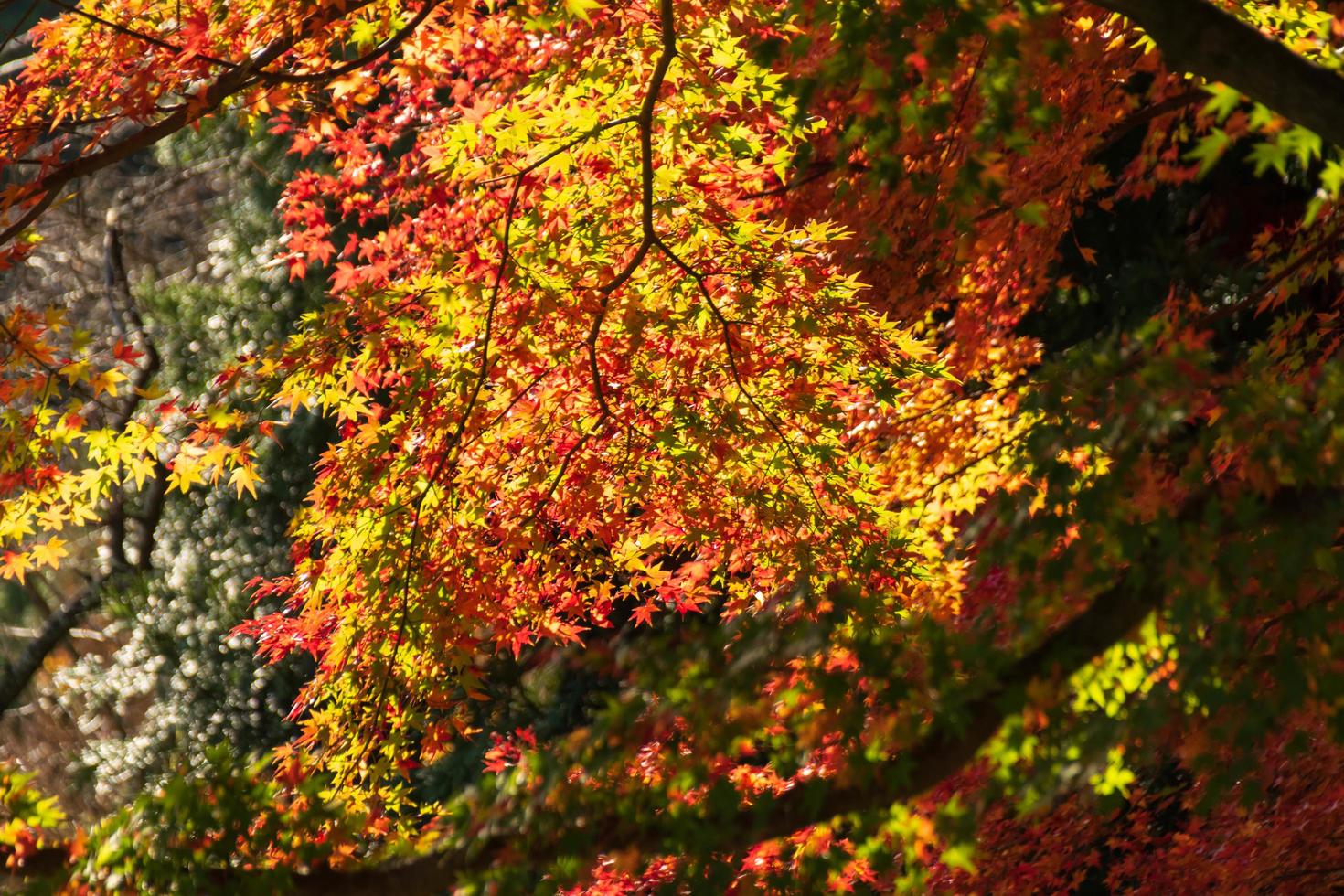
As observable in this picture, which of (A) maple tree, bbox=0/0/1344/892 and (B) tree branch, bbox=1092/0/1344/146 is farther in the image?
(A) maple tree, bbox=0/0/1344/892

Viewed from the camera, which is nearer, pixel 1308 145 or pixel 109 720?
pixel 1308 145

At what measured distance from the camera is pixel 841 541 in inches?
196

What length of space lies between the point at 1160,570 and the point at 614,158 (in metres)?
2.50

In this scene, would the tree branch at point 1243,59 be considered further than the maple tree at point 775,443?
No

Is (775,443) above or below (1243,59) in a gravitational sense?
A: above

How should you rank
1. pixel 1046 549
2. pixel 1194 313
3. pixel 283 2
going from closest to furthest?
1. pixel 1046 549
2. pixel 283 2
3. pixel 1194 313

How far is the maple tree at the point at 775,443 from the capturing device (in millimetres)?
2604

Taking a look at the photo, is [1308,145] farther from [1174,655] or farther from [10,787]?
[10,787]

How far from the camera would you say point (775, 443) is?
16.1 ft

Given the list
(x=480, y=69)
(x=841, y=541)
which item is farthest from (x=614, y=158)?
(x=480, y=69)

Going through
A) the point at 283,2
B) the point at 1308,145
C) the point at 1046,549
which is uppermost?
the point at 283,2

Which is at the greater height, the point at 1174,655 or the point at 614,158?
the point at 614,158

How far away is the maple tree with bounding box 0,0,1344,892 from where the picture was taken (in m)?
2.60

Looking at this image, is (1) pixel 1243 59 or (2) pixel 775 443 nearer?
(1) pixel 1243 59
